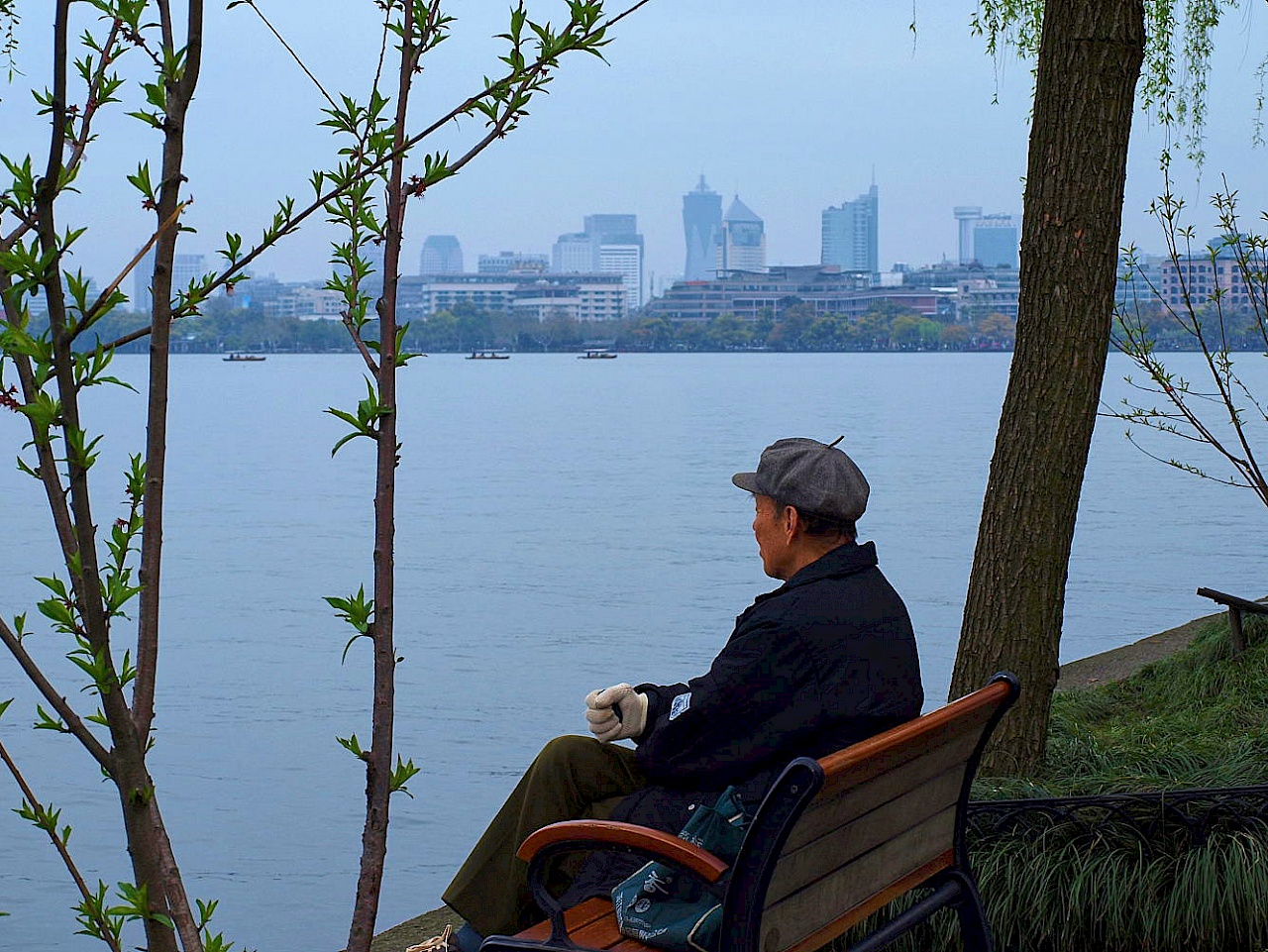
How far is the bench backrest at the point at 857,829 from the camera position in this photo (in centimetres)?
266

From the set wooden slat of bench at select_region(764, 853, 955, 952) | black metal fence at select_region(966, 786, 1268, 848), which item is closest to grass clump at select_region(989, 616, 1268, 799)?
black metal fence at select_region(966, 786, 1268, 848)

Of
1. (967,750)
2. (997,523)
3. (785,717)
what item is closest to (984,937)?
(967,750)

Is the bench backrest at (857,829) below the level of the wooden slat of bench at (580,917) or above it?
above

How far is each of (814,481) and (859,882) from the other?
82 centimetres

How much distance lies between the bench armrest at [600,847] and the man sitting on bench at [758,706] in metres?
0.26

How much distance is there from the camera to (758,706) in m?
3.15

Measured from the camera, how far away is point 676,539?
20141 millimetres

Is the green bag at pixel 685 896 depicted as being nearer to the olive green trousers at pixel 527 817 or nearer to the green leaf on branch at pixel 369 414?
the olive green trousers at pixel 527 817

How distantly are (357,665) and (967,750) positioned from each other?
9.37 m

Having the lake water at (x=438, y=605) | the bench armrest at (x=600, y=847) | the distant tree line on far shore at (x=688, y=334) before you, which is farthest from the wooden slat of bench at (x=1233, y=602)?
the distant tree line on far shore at (x=688, y=334)

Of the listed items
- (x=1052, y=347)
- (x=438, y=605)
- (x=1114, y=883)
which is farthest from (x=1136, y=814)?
(x=438, y=605)

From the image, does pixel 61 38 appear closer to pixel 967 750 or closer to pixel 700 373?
pixel 967 750

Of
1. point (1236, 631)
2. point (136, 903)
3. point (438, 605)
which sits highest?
point (136, 903)

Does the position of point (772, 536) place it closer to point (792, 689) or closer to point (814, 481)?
point (814, 481)
